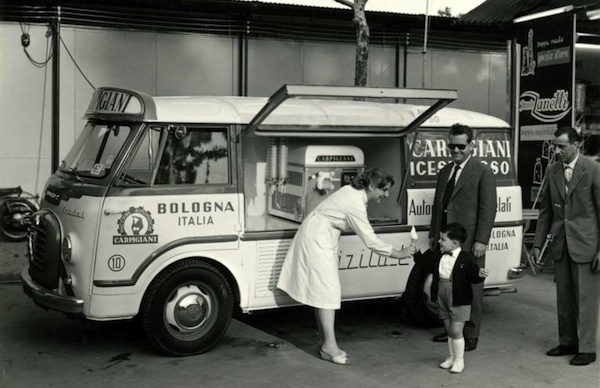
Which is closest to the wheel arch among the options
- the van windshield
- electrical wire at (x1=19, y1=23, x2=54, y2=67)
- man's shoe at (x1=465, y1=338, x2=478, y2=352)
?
the van windshield

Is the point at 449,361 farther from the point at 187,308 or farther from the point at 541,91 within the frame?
the point at 541,91

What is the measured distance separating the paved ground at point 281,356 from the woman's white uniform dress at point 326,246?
1.93 feet

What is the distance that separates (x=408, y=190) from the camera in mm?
8023

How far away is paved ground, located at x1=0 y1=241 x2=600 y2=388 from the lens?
252 inches

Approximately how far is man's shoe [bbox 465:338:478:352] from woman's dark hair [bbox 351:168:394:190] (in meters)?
1.68

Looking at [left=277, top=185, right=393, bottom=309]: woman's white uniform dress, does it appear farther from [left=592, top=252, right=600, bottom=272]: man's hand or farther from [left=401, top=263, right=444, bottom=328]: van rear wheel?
[left=592, top=252, right=600, bottom=272]: man's hand

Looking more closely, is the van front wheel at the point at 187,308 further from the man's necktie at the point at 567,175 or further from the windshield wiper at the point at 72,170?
the man's necktie at the point at 567,175

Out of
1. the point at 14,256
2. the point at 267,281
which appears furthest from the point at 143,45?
the point at 267,281

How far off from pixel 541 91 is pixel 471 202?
534cm

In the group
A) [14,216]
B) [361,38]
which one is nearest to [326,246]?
[361,38]

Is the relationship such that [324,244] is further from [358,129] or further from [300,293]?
[358,129]

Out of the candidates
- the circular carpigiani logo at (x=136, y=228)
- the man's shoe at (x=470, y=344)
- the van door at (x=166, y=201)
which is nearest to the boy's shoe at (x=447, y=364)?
the man's shoe at (x=470, y=344)

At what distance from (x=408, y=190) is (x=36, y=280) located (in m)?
3.62

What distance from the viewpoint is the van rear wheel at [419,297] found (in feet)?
26.3
